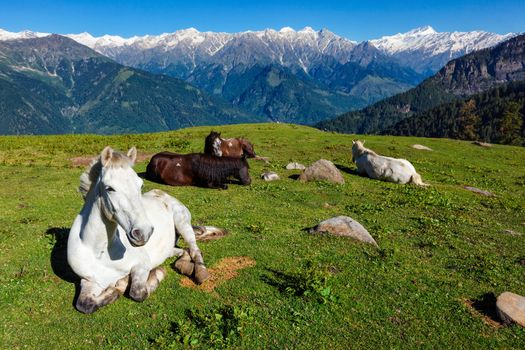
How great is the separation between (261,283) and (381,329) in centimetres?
302

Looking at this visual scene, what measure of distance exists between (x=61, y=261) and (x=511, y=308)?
11.0m

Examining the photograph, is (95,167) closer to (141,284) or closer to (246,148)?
(141,284)

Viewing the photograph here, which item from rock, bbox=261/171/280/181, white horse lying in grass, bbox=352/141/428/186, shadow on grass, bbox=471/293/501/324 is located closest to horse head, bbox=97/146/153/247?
shadow on grass, bbox=471/293/501/324

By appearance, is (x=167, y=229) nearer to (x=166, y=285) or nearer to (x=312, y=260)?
(x=166, y=285)

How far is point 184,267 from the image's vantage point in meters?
10.2

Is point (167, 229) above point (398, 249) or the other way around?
above

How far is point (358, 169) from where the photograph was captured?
89.5ft

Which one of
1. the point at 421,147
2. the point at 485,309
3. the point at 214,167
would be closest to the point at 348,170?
the point at 214,167

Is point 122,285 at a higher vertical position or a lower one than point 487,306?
higher

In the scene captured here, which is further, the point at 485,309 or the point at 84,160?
the point at 84,160

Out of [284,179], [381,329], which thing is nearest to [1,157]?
[284,179]

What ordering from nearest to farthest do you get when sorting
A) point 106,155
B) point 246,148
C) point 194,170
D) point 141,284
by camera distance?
1. point 106,155
2. point 141,284
3. point 194,170
4. point 246,148

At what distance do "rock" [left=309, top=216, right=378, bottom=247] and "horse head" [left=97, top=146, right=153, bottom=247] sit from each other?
7647 millimetres

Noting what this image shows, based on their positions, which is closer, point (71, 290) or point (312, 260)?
point (71, 290)
